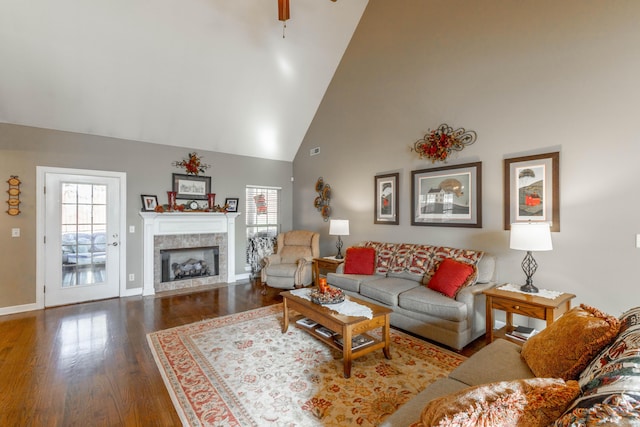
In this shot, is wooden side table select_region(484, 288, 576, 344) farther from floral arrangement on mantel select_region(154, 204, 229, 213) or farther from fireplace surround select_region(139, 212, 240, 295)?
floral arrangement on mantel select_region(154, 204, 229, 213)

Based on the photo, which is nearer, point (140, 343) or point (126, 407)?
point (126, 407)

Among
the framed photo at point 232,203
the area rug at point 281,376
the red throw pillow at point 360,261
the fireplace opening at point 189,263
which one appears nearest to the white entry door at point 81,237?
the fireplace opening at point 189,263

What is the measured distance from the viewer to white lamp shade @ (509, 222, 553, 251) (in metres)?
2.61

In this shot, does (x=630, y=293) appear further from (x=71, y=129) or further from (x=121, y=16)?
(x=71, y=129)

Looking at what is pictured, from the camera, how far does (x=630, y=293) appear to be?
2.52 meters

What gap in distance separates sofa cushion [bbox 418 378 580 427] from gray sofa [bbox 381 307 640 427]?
0.05 metres

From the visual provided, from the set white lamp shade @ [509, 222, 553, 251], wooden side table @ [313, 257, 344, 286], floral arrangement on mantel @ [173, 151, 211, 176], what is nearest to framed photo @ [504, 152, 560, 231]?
white lamp shade @ [509, 222, 553, 251]

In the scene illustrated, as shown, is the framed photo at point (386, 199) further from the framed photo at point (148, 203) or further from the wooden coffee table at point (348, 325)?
the framed photo at point (148, 203)

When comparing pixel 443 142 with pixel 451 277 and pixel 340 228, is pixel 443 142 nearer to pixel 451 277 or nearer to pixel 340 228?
pixel 451 277

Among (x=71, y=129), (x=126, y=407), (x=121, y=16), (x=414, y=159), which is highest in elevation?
(x=121, y=16)

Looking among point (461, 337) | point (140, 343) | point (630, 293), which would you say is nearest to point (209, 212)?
point (140, 343)

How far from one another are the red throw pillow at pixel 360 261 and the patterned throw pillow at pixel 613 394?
3142mm

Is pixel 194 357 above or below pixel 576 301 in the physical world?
below

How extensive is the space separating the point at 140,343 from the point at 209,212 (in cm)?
283
